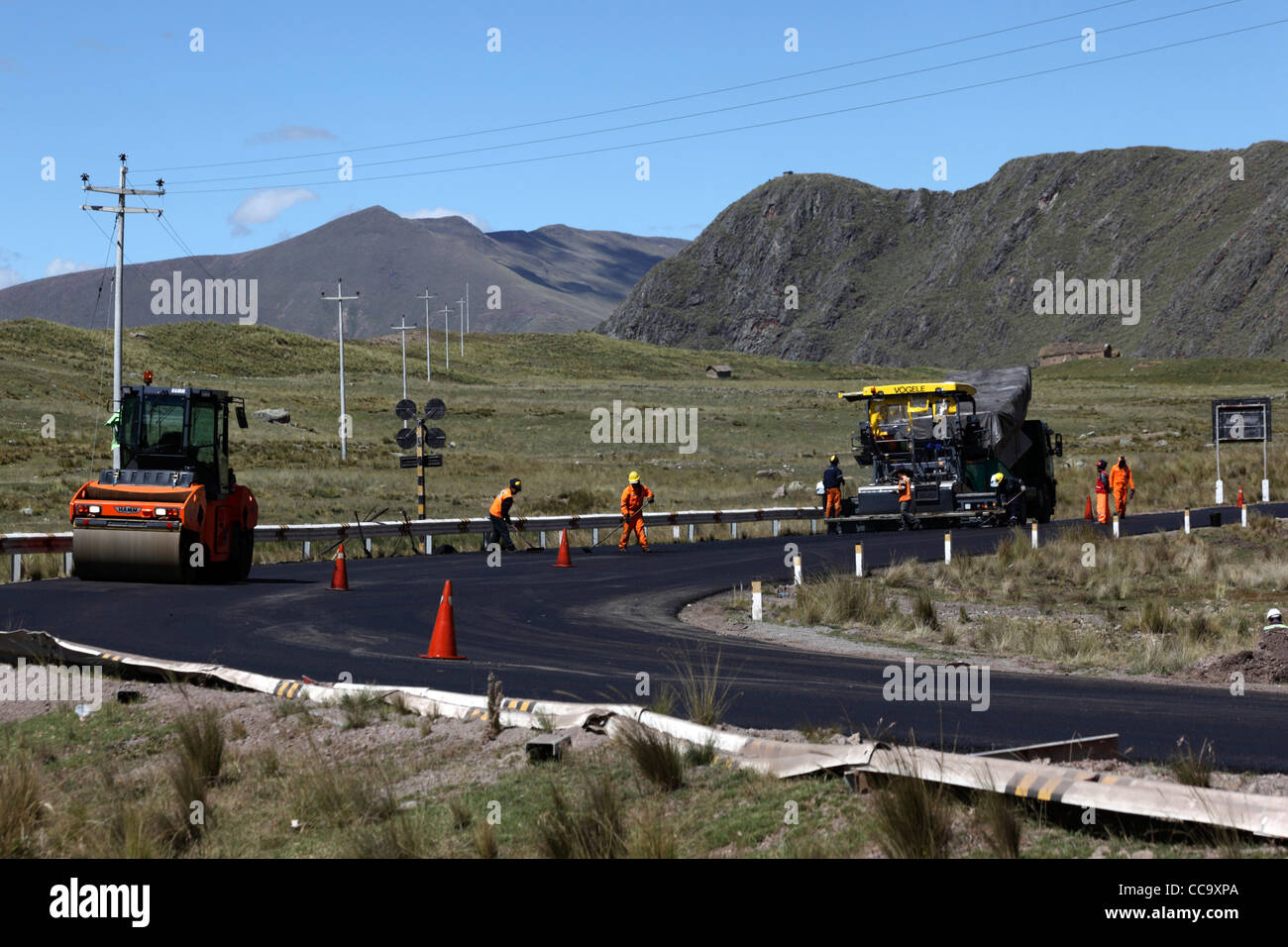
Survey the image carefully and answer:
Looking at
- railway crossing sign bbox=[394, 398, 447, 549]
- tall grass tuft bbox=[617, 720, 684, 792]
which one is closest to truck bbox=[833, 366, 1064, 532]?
railway crossing sign bbox=[394, 398, 447, 549]

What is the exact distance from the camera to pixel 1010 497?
115ft

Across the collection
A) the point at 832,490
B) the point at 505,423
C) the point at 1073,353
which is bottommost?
the point at 832,490

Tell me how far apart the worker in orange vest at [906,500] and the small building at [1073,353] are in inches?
5240

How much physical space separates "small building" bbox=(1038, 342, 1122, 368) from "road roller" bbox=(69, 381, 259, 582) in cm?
15017

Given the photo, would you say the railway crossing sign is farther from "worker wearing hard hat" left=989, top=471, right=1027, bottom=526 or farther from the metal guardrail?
"worker wearing hard hat" left=989, top=471, right=1027, bottom=526

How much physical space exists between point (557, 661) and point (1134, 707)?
6053mm

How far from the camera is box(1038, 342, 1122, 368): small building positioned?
161 metres

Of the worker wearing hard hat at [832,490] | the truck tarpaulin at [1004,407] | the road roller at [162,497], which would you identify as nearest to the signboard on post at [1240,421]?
the truck tarpaulin at [1004,407]

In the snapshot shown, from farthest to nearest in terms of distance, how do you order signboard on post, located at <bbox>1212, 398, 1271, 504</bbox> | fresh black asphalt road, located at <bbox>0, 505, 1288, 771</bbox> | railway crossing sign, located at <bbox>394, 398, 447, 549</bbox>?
signboard on post, located at <bbox>1212, 398, 1271, 504</bbox>
railway crossing sign, located at <bbox>394, 398, 447, 549</bbox>
fresh black asphalt road, located at <bbox>0, 505, 1288, 771</bbox>

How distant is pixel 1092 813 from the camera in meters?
6.89

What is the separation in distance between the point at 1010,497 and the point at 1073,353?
452ft

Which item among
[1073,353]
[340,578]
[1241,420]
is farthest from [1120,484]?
[1073,353]

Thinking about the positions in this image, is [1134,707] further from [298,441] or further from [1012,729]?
[298,441]

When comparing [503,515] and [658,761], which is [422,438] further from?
[658,761]
